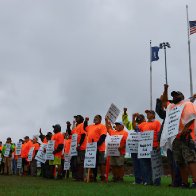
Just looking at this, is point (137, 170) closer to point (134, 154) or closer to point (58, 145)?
point (134, 154)

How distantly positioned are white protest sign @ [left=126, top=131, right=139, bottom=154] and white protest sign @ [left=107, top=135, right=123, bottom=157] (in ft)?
2.26

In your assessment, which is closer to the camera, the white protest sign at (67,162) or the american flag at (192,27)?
the white protest sign at (67,162)

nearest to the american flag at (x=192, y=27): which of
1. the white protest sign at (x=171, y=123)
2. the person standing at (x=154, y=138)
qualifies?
the person standing at (x=154, y=138)

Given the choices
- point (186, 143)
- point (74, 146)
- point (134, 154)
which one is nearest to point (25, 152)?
point (74, 146)

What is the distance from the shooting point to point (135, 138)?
13.0m

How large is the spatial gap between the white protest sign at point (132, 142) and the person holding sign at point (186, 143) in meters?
3.22

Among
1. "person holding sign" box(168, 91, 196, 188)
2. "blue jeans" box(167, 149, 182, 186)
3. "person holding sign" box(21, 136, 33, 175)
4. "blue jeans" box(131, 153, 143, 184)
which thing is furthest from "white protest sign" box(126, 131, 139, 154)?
"person holding sign" box(21, 136, 33, 175)

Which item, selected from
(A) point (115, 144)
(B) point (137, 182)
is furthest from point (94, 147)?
(B) point (137, 182)

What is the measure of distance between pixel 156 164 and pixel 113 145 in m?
3.19

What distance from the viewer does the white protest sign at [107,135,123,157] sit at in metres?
13.9

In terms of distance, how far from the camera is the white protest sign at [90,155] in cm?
1357

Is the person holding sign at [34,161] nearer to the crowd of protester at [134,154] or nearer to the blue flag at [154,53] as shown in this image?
the crowd of protester at [134,154]

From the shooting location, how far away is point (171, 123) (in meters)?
9.83

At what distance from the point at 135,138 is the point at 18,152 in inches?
467
